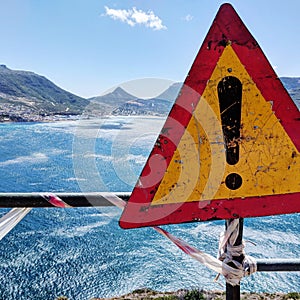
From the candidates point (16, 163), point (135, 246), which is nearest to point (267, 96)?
point (135, 246)


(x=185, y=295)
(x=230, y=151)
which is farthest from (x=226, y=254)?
(x=185, y=295)

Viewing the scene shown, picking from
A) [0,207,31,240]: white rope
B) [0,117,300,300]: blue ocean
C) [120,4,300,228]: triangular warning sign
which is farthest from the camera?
[0,117,300,300]: blue ocean

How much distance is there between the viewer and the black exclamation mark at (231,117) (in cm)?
60

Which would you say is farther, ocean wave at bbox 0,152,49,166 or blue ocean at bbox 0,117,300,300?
ocean wave at bbox 0,152,49,166

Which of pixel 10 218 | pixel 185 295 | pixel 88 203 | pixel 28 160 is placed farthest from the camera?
pixel 28 160

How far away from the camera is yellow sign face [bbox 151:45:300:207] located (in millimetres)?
598

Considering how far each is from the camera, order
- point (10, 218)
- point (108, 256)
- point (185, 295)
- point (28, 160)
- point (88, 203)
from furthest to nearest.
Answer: point (28, 160), point (108, 256), point (185, 295), point (10, 218), point (88, 203)

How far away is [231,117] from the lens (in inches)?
23.9

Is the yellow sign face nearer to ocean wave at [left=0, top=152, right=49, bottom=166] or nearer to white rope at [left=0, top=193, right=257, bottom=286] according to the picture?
white rope at [left=0, top=193, right=257, bottom=286]

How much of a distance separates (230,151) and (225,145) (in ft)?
0.05

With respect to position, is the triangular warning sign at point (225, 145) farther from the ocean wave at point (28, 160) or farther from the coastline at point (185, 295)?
the ocean wave at point (28, 160)

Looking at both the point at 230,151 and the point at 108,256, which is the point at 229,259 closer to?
the point at 230,151

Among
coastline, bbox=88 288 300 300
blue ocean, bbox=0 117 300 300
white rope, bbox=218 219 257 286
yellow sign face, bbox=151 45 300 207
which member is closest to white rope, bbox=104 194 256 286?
white rope, bbox=218 219 257 286

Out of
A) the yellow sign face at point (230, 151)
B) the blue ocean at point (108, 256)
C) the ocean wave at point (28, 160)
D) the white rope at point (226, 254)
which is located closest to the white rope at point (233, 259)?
the white rope at point (226, 254)
